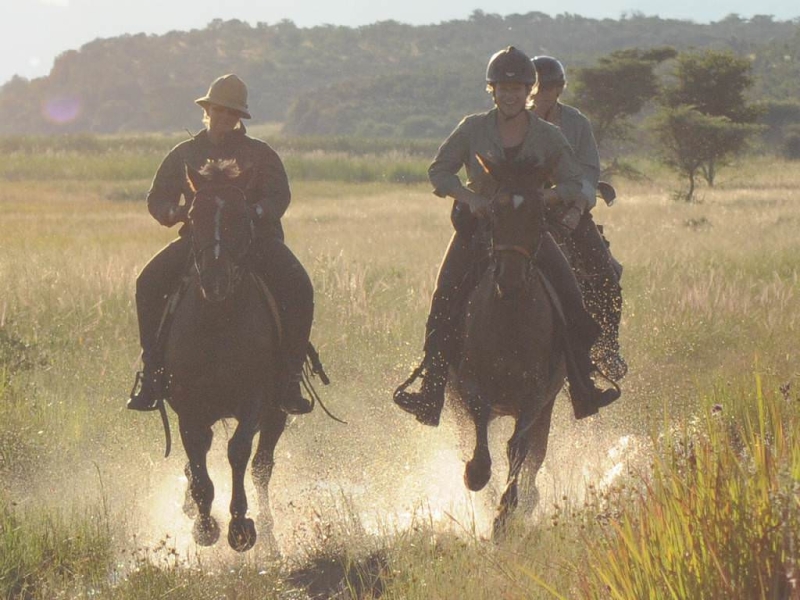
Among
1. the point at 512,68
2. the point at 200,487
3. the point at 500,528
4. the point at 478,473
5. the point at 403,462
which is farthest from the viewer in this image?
the point at 403,462

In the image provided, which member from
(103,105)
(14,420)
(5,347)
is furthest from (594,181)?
(103,105)

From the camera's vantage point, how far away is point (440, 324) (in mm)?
8406

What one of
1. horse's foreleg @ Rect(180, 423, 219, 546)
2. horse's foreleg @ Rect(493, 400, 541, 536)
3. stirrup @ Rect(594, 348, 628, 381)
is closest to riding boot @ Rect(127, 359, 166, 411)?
horse's foreleg @ Rect(180, 423, 219, 546)

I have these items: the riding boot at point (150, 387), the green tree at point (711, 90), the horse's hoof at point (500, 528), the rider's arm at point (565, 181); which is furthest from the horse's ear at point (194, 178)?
the green tree at point (711, 90)

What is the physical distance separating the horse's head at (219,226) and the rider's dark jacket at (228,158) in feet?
2.09

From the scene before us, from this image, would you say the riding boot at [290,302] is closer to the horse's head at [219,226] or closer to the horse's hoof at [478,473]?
the horse's head at [219,226]

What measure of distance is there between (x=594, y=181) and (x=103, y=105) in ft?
570

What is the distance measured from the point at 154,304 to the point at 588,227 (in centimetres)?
337

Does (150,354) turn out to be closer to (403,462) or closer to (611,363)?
(403,462)

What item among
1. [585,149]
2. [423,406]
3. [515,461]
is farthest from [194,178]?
[585,149]

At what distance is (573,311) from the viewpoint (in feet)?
27.2

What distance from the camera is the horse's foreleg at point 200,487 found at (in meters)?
7.82

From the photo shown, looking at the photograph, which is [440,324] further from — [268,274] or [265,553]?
[265,553]

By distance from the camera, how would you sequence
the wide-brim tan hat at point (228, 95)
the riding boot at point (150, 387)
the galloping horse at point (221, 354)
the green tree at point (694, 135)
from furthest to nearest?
the green tree at point (694, 135) → the wide-brim tan hat at point (228, 95) → the riding boot at point (150, 387) → the galloping horse at point (221, 354)
